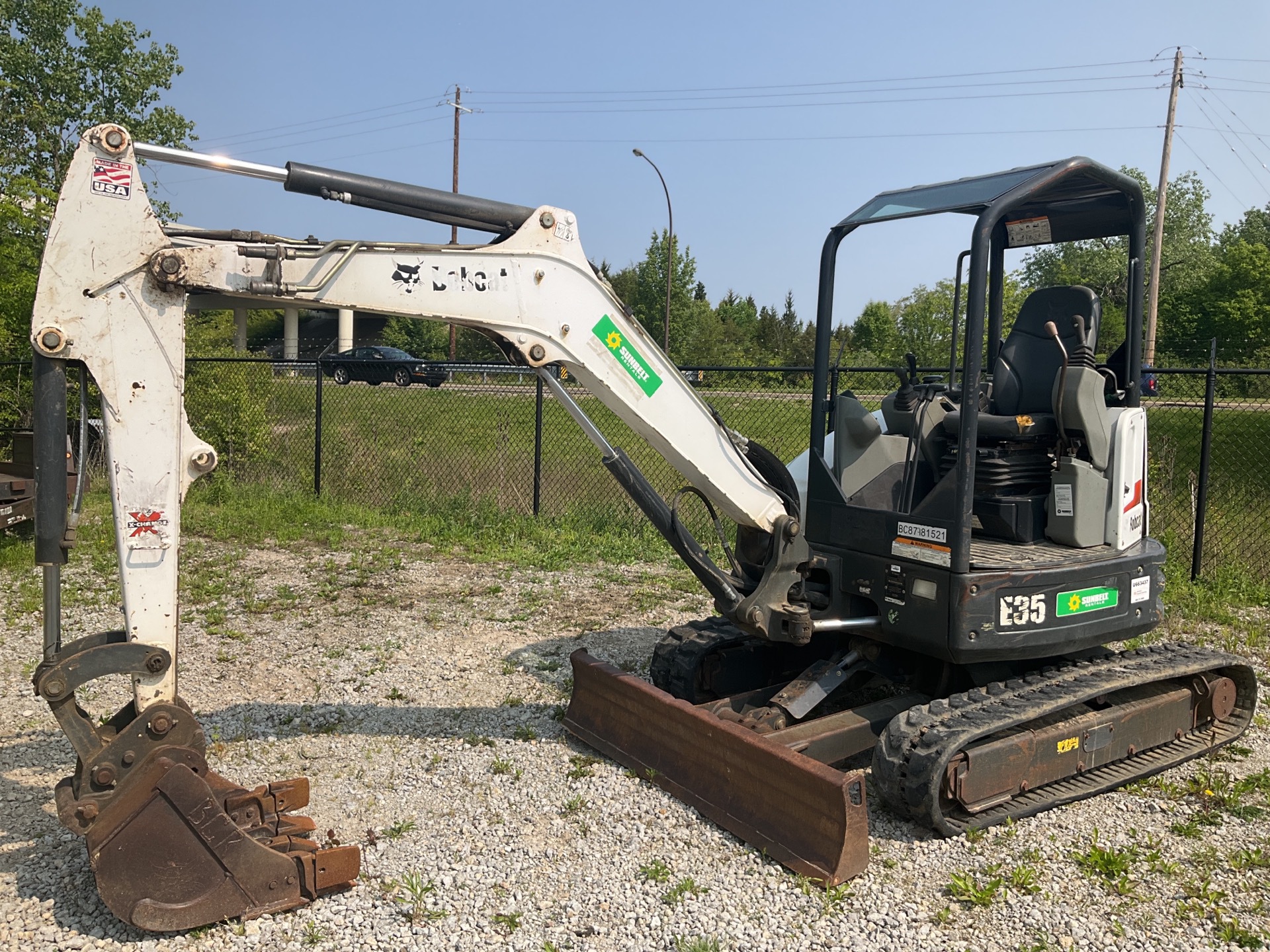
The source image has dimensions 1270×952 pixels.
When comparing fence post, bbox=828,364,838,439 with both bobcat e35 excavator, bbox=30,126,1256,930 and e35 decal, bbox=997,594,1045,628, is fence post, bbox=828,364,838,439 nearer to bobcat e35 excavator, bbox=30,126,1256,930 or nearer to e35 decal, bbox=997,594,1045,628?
bobcat e35 excavator, bbox=30,126,1256,930

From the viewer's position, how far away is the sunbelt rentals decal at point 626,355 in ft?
14.5

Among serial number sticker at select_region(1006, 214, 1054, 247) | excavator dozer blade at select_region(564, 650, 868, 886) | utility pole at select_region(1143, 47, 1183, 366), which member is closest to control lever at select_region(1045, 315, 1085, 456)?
serial number sticker at select_region(1006, 214, 1054, 247)

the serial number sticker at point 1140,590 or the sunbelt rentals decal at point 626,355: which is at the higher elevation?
the sunbelt rentals decal at point 626,355

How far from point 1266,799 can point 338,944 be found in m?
4.27

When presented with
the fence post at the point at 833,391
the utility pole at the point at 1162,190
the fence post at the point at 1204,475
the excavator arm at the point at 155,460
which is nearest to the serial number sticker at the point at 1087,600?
the fence post at the point at 833,391

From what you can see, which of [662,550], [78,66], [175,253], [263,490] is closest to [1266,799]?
[175,253]

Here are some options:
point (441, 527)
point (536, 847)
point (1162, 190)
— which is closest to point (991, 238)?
point (536, 847)

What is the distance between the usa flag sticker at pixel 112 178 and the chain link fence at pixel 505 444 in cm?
622

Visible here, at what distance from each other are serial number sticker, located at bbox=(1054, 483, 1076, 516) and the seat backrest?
48 cm

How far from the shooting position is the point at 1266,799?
15.9ft

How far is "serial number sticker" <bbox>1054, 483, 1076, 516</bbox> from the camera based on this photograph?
16.2 ft

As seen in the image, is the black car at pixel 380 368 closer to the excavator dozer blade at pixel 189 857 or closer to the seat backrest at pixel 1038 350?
the seat backrest at pixel 1038 350

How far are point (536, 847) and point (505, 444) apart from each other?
354 inches

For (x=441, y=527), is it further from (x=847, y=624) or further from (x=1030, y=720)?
(x=1030, y=720)
